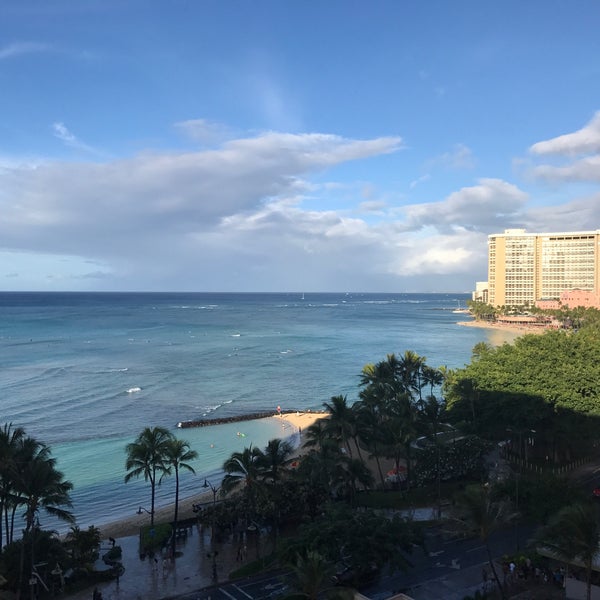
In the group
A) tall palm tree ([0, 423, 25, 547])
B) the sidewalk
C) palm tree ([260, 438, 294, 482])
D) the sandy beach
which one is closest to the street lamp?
the sidewalk

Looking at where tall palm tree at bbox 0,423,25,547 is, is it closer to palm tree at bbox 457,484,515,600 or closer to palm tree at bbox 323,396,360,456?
palm tree at bbox 457,484,515,600

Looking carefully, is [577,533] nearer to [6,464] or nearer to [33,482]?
[33,482]

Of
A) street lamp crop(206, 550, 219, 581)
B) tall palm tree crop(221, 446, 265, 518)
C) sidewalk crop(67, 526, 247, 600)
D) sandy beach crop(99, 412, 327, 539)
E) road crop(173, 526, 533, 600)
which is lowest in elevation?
sandy beach crop(99, 412, 327, 539)

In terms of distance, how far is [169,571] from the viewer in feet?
96.9

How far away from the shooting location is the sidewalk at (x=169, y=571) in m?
27.3

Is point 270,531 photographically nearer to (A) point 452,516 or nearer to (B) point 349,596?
(A) point 452,516

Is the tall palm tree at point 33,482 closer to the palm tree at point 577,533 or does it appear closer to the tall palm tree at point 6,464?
the tall palm tree at point 6,464

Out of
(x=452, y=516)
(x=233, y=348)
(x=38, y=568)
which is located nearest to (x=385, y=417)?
(x=452, y=516)

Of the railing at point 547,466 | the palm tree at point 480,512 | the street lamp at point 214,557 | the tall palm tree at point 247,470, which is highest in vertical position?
the palm tree at point 480,512

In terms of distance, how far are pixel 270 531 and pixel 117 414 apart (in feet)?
129

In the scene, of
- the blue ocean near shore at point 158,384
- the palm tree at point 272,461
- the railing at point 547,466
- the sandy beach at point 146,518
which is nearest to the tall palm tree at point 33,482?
the palm tree at point 272,461

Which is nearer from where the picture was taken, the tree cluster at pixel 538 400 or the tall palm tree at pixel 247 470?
the tall palm tree at pixel 247 470

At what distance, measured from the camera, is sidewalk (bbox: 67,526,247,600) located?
2727cm

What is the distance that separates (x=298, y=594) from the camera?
21156 millimetres
